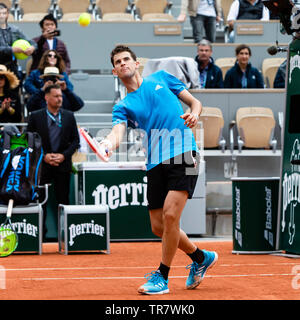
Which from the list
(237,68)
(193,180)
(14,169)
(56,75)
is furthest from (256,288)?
(237,68)

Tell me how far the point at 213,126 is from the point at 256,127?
85 cm

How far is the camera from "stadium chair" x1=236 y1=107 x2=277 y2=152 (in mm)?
14359

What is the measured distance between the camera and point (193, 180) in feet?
22.0

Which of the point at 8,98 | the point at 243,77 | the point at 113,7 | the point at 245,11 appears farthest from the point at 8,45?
the point at 245,11

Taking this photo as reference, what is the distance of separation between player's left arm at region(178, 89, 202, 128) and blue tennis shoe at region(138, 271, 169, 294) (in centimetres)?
128

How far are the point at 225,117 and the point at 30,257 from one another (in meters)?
5.84

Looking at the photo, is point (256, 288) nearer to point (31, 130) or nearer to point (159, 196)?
point (159, 196)

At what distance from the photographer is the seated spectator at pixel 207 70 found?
15219mm

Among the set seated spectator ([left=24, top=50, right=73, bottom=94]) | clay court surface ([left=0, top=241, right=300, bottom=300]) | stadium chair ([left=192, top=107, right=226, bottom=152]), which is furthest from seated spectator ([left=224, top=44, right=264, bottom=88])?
clay court surface ([left=0, top=241, right=300, bottom=300])

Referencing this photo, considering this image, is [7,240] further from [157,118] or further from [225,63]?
[225,63]

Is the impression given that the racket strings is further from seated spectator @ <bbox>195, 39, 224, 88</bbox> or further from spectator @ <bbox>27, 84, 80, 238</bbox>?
seated spectator @ <bbox>195, 39, 224, 88</bbox>

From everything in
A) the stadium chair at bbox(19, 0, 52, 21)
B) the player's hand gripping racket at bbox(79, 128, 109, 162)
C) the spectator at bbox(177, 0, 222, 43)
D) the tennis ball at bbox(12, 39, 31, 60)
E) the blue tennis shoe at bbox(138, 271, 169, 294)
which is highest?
the stadium chair at bbox(19, 0, 52, 21)

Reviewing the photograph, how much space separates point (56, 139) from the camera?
12133 millimetres

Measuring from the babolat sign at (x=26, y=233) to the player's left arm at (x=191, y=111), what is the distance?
4.41 meters
